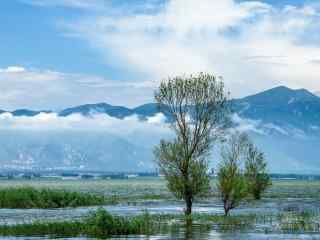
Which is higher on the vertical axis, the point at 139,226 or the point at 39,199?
the point at 39,199

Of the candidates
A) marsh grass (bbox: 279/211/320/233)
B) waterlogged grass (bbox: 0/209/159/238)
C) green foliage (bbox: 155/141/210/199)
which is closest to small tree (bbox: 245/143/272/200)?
green foliage (bbox: 155/141/210/199)

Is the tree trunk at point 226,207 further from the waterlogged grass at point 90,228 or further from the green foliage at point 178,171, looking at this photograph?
the waterlogged grass at point 90,228

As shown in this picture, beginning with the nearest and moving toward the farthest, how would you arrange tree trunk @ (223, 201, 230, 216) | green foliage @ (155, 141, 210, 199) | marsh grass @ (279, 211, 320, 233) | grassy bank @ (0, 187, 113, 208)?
marsh grass @ (279, 211, 320, 233) < green foliage @ (155, 141, 210, 199) < tree trunk @ (223, 201, 230, 216) < grassy bank @ (0, 187, 113, 208)

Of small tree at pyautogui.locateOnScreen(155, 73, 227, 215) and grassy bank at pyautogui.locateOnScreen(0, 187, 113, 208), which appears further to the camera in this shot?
grassy bank at pyautogui.locateOnScreen(0, 187, 113, 208)

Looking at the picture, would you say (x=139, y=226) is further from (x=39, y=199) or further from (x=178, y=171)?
(x=39, y=199)

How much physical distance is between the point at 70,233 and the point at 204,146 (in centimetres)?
2470

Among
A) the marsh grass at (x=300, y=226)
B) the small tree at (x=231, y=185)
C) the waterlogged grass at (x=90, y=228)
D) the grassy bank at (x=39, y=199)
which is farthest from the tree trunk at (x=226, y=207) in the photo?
the grassy bank at (x=39, y=199)

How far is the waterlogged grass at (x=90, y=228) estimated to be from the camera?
5709cm

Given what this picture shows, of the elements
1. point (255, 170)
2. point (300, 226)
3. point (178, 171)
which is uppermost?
point (255, 170)

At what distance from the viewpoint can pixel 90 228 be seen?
188 ft

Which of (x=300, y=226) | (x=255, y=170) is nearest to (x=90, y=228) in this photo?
(x=300, y=226)

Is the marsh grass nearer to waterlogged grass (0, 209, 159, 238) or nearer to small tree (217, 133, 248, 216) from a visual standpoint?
small tree (217, 133, 248, 216)

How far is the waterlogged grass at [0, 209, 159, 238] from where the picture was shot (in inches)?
2248

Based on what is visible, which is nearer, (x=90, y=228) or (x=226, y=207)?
(x=90, y=228)
